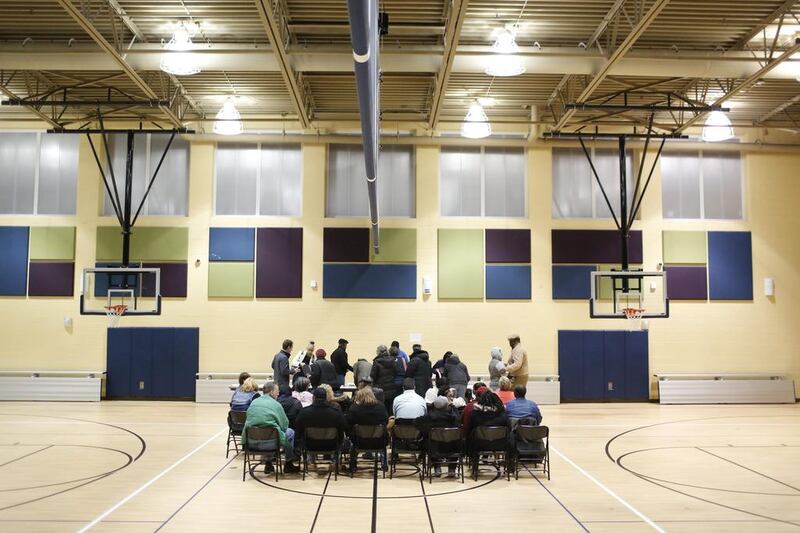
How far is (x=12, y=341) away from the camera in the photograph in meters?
17.4

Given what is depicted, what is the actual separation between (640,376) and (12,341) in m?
16.7

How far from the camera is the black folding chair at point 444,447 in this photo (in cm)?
873

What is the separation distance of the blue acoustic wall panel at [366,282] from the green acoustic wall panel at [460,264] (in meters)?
0.92

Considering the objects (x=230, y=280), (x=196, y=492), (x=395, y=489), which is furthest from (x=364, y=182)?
(x=196, y=492)

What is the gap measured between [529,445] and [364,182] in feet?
35.4

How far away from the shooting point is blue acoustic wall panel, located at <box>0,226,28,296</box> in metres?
17.5

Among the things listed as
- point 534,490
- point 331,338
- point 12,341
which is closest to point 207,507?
point 534,490

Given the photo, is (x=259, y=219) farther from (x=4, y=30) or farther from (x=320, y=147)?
(x=4, y=30)

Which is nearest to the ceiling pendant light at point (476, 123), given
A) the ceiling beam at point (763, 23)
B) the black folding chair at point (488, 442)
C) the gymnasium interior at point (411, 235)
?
the gymnasium interior at point (411, 235)

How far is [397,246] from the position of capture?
1788cm

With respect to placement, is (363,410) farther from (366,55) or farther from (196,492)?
(366,55)

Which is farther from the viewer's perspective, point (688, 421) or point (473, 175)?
point (473, 175)

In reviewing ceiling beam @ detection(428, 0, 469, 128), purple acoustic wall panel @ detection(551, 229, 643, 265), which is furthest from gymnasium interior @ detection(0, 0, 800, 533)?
ceiling beam @ detection(428, 0, 469, 128)

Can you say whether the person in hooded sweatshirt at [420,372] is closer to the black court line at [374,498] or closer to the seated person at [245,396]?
the black court line at [374,498]
